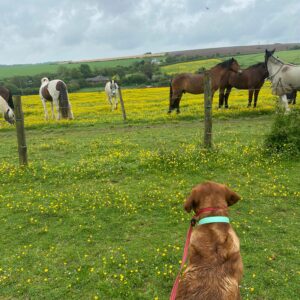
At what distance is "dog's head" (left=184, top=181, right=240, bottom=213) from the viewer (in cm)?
318

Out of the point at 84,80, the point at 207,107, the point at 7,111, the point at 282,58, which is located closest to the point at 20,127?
the point at 207,107

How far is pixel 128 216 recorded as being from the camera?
586cm

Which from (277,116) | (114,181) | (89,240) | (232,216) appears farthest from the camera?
(277,116)

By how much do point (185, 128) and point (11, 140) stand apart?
7.57 meters

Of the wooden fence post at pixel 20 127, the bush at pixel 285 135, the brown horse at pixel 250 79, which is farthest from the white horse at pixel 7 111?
the bush at pixel 285 135

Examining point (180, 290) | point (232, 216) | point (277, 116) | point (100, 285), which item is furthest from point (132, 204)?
point (277, 116)

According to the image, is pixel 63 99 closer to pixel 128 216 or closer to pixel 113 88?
pixel 113 88

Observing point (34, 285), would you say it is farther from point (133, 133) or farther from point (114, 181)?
point (133, 133)

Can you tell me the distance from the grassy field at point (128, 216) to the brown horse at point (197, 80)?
22.7ft

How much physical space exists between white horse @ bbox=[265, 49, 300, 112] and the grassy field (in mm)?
4799

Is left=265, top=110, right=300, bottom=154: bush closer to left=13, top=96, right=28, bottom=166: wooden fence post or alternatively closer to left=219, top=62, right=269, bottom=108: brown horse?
left=13, top=96, right=28, bottom=166: wooden fence post

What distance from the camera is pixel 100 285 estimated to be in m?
4.00

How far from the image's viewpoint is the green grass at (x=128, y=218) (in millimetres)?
4074

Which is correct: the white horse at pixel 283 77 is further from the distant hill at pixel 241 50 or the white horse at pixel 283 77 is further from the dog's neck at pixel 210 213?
the distant hill at pixel 241 50
